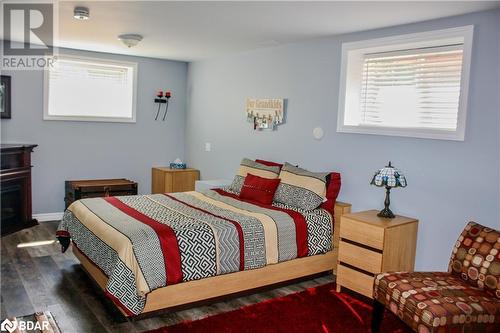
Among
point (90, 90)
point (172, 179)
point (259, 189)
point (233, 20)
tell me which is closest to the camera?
point (233, 20)

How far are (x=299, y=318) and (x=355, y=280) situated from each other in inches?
25.2

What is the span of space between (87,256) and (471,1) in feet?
11.3

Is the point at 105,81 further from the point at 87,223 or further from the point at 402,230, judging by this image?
the point at 402,230

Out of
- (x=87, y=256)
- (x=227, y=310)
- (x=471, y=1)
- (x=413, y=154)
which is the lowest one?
(x=227, y=310)

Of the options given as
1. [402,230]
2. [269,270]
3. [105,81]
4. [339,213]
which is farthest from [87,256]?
[105,81]

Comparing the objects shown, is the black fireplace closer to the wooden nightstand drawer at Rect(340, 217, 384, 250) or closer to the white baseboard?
the white baseboard

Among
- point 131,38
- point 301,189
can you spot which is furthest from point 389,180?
point 131,38

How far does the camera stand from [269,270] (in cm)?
355

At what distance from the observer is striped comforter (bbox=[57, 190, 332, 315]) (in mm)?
2898

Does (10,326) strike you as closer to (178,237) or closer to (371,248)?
(178,237)

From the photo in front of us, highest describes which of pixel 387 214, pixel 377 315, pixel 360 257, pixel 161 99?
Result: pixel 161 99

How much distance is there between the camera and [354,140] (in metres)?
4.10

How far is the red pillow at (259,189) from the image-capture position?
13.8 ft

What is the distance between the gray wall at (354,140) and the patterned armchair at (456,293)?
500 mm
